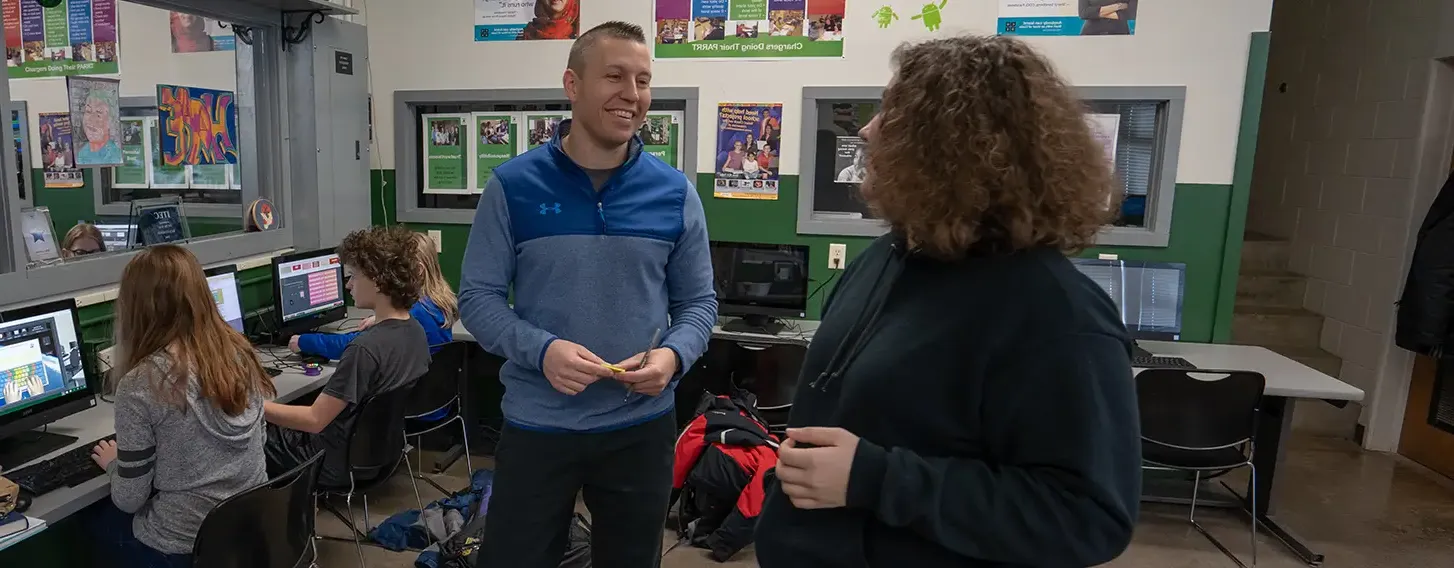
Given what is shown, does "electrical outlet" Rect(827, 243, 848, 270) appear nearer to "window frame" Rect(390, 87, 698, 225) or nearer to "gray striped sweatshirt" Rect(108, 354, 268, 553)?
"window frame" Rect(390, 87, 698, 225)

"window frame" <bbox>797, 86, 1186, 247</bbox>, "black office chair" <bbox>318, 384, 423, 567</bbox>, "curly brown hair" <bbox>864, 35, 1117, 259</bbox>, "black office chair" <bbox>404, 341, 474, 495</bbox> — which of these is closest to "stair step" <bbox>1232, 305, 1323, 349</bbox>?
"window frame" <bbox>797, 86, 1186, 247</bbox>

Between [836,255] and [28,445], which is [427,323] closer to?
[28,445]

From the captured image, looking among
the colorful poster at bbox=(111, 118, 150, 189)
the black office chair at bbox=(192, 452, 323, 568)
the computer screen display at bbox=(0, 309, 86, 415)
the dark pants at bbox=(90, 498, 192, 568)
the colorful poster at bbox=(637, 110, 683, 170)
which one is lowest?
the dark pants at bbox=(90, 498, 192, 568)

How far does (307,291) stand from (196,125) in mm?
797

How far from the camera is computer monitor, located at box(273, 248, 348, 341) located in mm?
3230

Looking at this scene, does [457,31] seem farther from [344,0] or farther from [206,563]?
[206,563]

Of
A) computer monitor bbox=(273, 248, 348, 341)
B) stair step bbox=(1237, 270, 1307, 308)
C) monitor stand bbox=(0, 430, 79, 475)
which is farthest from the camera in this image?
stair step bbox=(1237, 270, 1307, 308)

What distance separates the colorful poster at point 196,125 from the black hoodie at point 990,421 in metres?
3.28

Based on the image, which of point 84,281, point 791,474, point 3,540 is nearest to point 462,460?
point 84,281

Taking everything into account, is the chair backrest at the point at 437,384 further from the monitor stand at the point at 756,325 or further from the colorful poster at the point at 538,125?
the colorful poster at the point at 538,125

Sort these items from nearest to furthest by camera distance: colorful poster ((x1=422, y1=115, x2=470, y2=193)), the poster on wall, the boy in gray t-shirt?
the boy in gray t-shirt < the poster on wall < colorful poster ((x1=422, y1=115, x2=470, y2=193))

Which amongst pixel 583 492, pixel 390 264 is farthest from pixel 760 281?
pixel 583 492

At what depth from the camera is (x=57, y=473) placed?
192 centimetres

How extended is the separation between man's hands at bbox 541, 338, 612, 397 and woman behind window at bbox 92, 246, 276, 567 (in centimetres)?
87
